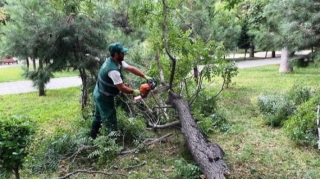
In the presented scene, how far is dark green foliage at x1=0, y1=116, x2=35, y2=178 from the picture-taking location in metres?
3.17

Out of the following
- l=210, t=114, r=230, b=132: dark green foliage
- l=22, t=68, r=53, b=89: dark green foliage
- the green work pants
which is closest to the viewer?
the green work pants

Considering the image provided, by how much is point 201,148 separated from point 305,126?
1925mm

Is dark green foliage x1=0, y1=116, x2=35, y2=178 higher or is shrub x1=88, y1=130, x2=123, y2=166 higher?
dark green foliage x1=0, y1=116, x2=35, y2=178

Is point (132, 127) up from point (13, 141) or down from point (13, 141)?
down

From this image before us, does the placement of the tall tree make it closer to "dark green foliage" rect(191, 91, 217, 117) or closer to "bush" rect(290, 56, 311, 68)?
"dark green foliage" rect(191, 91, 217, 117)

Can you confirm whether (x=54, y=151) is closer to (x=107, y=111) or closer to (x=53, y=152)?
(x=53, y=152)

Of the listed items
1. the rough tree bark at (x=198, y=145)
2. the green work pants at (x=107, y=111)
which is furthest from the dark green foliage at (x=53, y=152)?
the rough tree bark at (x=198, y=145)

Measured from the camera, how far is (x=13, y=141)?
10.5 ft

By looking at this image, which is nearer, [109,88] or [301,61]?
[109,88]

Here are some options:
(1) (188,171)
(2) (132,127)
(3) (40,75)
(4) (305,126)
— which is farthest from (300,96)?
(3) (40,75)

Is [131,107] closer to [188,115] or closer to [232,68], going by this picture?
[188,115]

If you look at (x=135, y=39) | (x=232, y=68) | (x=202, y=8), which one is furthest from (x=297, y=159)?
(x=202, y=8)

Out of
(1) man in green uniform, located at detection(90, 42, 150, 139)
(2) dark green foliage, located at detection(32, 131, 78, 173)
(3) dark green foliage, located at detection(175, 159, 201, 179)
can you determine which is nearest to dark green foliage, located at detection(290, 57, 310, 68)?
(1) man in green uniform, located at detection(90, 42, 150, 139)

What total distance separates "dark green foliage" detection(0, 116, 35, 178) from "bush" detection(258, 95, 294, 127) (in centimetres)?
407
